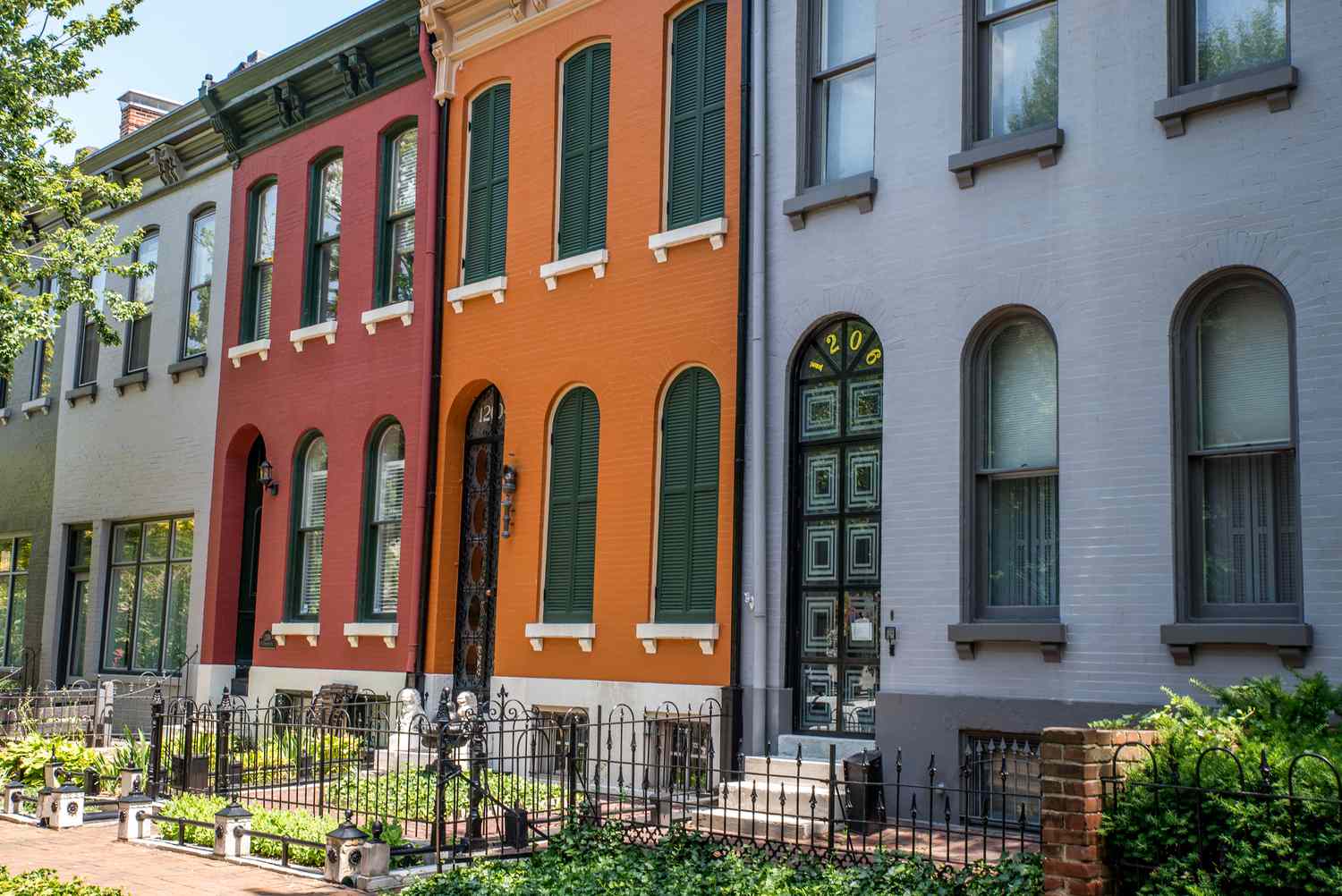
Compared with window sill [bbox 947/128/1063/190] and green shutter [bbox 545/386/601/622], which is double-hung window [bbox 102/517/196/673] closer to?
green shutter [bbox 545/386/601/622]

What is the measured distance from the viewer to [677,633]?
13906 mm

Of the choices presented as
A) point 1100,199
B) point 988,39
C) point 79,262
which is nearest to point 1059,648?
point 1100,199

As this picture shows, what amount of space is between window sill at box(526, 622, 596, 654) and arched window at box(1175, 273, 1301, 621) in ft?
21.3

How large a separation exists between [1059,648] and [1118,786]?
333 centimetres

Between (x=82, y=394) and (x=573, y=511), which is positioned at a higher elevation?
(x=82, y=394)

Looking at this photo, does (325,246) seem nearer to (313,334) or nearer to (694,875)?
(313,334)

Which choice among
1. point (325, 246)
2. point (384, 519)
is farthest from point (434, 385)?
point (325, 246)

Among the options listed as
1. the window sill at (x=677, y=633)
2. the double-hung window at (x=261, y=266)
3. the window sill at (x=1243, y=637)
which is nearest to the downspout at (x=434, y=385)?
the window sill at (x=677, y=633)

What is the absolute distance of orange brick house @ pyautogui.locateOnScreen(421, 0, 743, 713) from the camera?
1422 centimetres

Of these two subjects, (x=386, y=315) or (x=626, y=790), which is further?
(x=386, y=315)

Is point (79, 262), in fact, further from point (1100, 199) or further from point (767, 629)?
point (1100, 199)

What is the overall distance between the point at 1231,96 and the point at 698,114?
5827 mm

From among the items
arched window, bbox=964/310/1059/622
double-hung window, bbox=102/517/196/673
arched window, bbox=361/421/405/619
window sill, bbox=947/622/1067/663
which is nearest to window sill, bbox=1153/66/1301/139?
arched window, bbox=964/310/1059/622

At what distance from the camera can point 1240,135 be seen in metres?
10.5
